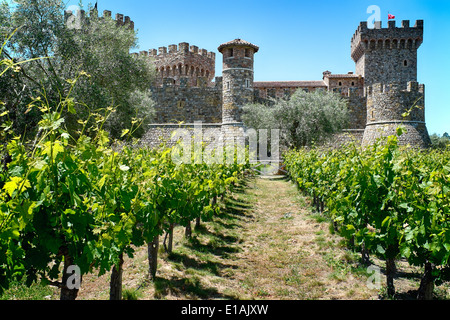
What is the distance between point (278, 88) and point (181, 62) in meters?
9.47

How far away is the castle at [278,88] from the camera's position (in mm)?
20453

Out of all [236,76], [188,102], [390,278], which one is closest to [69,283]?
[390,278]

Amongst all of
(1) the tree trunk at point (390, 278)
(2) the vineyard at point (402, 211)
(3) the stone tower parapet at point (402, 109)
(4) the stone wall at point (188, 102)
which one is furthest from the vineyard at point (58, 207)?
(4) the stone wall at point (188, 102)

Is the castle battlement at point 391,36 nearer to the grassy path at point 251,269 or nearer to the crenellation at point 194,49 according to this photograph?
the crenellation at point 194,49

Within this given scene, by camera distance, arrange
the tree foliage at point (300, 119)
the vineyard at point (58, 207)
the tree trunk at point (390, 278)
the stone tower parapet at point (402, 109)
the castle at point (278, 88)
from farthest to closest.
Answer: the tree foliage at point (300, 119), the castle at point (278, 88), the stone tower parapet at point (402, 109), the tree trunk at point (390, 278), the vineyard at point (58, 207)

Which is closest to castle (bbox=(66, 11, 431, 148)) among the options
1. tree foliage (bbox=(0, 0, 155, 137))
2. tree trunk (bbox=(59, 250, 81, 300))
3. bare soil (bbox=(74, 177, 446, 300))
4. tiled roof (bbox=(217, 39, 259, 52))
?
tiled roof (bbox=(217, 39, 259, 52))

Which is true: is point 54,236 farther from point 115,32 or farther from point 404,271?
point 115,32

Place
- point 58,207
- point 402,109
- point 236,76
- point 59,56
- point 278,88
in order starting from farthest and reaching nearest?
point 278,88, point 236,76, point 402,109, point 59,56, point 58,207

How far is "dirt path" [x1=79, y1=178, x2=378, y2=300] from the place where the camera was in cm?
449

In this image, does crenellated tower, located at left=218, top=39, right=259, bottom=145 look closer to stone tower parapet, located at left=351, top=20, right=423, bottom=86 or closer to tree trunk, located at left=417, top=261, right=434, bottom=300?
stone tower parapet, located at left=351, top=20, right=423, bottom=86

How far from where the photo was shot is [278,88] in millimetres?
33062

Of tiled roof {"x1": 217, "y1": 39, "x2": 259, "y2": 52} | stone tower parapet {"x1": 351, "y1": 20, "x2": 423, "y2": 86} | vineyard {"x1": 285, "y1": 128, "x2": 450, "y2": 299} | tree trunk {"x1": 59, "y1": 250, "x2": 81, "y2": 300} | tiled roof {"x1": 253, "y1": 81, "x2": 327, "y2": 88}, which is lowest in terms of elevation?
tree trunk {"x1": 59, "y1": 250, "x2": 81, "y2": 300}

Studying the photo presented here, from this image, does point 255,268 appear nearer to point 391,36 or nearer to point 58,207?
point 58,207

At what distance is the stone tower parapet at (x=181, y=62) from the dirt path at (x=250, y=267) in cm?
2564
